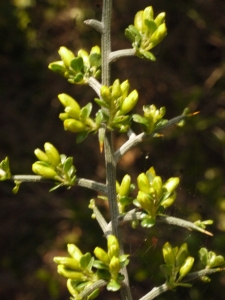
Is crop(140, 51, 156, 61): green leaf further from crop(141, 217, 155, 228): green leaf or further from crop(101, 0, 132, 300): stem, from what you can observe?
crop(141, 217, 155, 228): green leaf

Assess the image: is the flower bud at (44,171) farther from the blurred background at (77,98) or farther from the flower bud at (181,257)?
the blurred background at (77,98)

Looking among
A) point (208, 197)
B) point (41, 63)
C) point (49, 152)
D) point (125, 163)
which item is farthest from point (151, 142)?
point (49, 152)

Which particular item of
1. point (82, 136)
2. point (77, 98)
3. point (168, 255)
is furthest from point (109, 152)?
point (77, 98)

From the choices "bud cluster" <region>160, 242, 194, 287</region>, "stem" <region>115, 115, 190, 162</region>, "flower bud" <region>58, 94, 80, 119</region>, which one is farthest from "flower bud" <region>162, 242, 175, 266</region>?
"flower bud" <region>58, 94, 80, 119</region>

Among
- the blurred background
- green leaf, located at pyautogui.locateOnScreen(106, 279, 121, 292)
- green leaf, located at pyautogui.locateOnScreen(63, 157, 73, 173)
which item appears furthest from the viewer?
the blurred background

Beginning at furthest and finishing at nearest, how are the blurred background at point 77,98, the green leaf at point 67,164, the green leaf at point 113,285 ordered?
the blurred background at point 77,98 < the green leaf at point 67,164 < the green leaf at point 113,285

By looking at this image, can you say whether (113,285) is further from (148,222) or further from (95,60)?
(95,60)

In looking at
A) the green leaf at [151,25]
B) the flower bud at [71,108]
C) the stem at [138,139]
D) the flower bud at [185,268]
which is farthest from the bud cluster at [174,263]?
the green leaf at [151,25]
